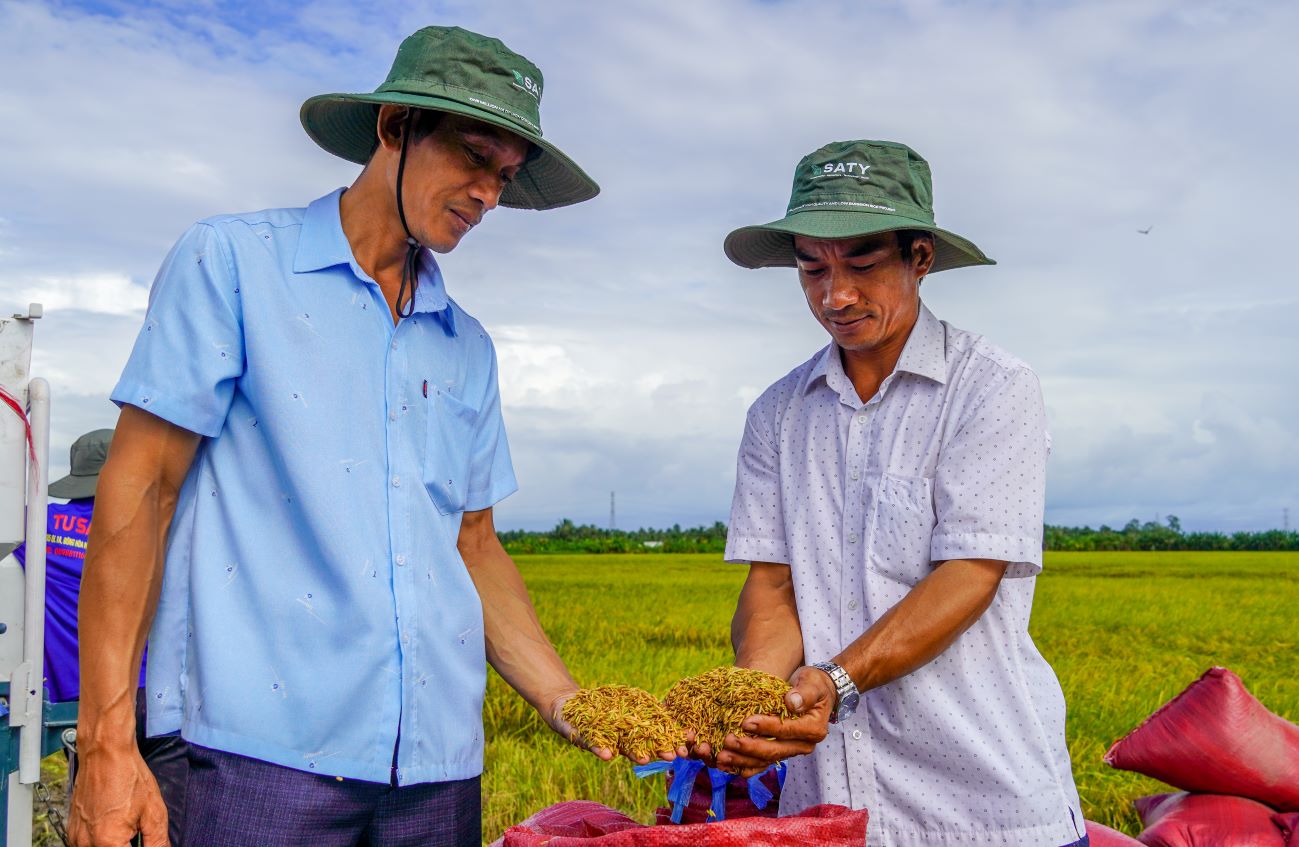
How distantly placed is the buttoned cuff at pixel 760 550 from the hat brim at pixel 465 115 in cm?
83

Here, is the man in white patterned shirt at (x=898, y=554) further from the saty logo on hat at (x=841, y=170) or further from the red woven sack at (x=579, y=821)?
the red woven sack at (x=579, y=821)

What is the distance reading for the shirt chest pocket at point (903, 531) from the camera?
7.57 feet

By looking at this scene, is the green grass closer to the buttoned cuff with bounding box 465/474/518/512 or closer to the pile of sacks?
the pile of sacks

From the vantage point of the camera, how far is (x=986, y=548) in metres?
2.22

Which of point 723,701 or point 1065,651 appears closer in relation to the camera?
point 723,701

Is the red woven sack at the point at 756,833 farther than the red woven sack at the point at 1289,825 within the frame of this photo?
No

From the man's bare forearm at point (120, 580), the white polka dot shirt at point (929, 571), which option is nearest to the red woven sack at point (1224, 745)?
the white polka dot shirt at point (929, 571)

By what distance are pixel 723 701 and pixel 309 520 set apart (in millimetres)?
842

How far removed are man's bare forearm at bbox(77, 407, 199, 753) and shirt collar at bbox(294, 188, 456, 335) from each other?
0.39 meters

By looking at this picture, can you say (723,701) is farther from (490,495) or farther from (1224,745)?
(1224,745)

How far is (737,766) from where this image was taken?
224cm

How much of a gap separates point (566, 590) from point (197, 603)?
1292cm

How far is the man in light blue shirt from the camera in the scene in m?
1.92

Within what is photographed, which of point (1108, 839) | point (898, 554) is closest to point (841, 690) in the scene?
point (898, 554)
